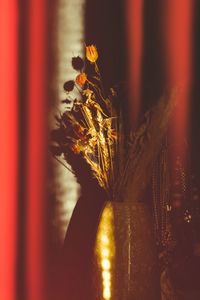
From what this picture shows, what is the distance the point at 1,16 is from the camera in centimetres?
189

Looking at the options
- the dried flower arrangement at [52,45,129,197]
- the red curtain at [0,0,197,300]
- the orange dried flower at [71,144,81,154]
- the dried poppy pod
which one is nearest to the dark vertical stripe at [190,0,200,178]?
the red curtain at [0,0,197,300]

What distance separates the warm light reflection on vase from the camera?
6.02 ft

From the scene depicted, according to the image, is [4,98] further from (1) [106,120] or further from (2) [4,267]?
(2) [4,267]

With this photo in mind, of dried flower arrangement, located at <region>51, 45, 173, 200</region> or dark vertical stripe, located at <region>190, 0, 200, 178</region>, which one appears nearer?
dried flower arrangement, located at <region>51, 45, 173, 200</region>

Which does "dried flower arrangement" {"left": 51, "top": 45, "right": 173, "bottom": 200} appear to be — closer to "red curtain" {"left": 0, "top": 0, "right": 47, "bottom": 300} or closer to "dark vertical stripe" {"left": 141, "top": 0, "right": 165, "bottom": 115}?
"red curtain" {"left": 0, "top": 0, "right": 47, "bottom": 300}

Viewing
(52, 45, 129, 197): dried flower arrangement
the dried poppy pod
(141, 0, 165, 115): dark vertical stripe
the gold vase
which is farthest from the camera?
(141, 0, 165, 115): dark vertical stripe

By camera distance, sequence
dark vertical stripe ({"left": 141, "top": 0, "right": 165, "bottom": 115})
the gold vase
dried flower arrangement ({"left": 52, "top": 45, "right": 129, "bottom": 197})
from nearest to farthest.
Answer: the gold vase < dried flower arrangement ({"left": 52, "top": 45, "right": 129, "bottom": 197}) < dark vertical stripe ({"left": 141, "top": 0, "right": 165, "bottom": 115})

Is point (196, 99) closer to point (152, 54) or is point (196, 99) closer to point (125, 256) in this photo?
point (152, 54)

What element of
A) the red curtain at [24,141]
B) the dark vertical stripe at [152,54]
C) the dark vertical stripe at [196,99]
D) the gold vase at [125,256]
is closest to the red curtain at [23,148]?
the red curtain at [24,141]

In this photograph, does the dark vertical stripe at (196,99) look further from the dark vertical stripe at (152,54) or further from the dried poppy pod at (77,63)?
the dried poppy pod at (77,63)

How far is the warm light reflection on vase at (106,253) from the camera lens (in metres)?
1.83

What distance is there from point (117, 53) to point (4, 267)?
100 centimetres

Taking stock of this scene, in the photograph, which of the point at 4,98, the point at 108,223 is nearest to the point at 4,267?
the point at 108,223

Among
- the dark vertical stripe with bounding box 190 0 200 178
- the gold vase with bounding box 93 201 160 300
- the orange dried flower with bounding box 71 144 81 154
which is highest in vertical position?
the dark vertical stripe with bounding box 190 0 200 178
